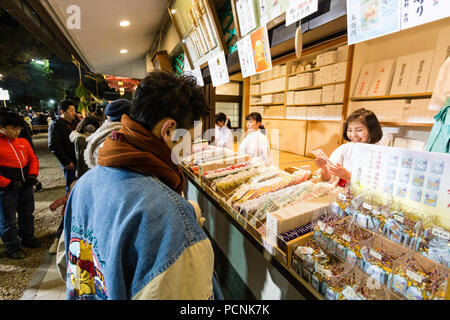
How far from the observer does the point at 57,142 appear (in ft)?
10.4

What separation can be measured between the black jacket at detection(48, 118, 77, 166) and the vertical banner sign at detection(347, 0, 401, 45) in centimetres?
382

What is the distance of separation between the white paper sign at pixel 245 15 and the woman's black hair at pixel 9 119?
2626 mm

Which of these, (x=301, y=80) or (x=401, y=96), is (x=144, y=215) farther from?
(x=301, y=80)

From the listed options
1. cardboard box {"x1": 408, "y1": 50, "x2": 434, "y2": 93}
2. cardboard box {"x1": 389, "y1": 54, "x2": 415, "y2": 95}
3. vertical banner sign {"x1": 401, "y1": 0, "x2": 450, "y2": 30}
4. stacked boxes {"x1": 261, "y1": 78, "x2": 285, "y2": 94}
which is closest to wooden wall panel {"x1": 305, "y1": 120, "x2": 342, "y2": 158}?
cardboard box {"x1": 389, "y1": 54, "x2": 415, "y2": 95}

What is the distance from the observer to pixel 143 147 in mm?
745

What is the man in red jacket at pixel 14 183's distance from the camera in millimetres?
2293

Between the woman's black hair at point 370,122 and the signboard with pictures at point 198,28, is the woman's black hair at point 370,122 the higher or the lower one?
the lower one

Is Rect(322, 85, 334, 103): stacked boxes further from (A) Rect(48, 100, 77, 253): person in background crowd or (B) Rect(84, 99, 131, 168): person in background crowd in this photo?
(A) Rect(48, 100, 77, 253): person in background crowd

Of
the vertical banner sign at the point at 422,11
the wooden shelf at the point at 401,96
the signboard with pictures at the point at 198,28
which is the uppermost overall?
the signboard with pictures at the point at 198,28

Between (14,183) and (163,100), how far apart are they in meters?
2.70

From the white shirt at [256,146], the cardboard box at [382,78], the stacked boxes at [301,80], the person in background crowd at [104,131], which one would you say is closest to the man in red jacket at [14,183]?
the person in background crowd at [104,131]

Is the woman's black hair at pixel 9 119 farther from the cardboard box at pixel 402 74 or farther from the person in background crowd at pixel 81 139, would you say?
the cardboard box at pixel 402 74

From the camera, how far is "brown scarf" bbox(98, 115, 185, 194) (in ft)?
2.34
